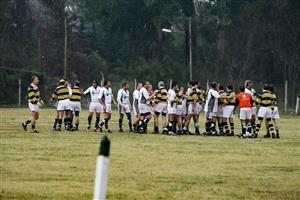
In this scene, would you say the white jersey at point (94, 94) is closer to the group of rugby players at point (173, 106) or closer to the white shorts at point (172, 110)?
the group of rugby players at point (173, 106)

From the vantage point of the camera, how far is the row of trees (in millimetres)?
76938

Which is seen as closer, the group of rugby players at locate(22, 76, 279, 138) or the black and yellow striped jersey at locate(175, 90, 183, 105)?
the group of rugby players at locate(22, 76, 279, 138)

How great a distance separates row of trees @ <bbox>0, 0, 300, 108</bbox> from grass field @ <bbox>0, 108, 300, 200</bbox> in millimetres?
44752

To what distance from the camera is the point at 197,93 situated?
33781 mm

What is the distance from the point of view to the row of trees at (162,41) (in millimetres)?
76938

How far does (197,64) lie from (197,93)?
1937 inches

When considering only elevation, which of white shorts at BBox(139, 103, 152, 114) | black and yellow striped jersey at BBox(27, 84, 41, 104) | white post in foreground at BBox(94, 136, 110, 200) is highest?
black and yellow striped jersey at BBox(27, 84, 41, 104)

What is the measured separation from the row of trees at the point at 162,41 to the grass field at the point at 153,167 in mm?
44752

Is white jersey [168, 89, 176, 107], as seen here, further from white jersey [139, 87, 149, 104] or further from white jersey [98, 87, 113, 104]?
white jersey [98, 87, 113, 104]

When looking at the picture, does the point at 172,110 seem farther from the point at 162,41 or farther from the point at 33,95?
the point at 162,41

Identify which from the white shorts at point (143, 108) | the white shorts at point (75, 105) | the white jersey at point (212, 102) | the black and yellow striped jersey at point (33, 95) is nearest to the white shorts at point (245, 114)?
the white jersey at point (212, 102)

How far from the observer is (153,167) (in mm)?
19641

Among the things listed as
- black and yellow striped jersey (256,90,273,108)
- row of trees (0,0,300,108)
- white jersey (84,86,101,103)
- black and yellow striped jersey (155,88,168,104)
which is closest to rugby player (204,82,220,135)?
black and yellow striped jersey (155,88,168,104)

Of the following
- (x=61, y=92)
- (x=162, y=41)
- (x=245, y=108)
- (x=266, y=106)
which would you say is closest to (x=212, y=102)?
(x=245, y=108)
